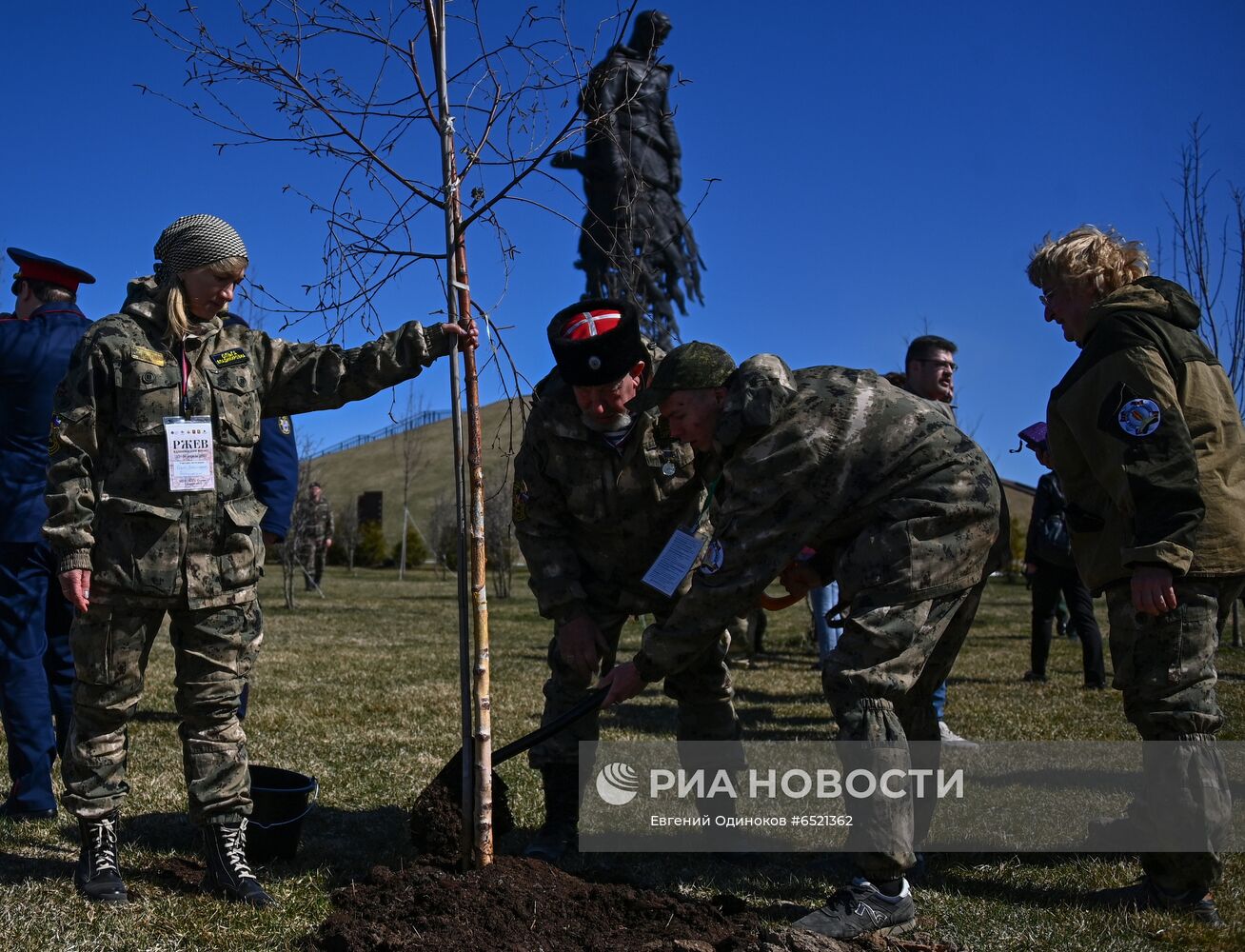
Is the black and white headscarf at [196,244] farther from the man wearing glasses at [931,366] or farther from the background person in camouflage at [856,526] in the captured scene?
the man wearing glasses at [931,366]

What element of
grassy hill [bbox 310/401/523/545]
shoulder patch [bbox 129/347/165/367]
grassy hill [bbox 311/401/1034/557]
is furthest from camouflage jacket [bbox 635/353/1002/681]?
grassy hill [bbox 310/401/523/545]

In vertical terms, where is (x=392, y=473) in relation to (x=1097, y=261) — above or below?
above

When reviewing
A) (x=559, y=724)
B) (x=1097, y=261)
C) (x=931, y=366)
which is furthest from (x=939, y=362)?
(x=559, y=724)

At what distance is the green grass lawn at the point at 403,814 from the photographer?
3424 millimetres

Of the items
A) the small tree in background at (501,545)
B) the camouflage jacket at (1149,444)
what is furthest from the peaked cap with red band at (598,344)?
the small tree in background at (501,545)

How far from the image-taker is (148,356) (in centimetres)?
359

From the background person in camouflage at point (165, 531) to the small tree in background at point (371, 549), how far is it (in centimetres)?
3845

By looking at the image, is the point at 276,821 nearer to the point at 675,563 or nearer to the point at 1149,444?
the point at 675,563

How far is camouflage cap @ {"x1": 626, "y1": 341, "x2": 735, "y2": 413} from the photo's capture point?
3.55 metres

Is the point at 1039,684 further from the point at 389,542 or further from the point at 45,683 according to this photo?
the point at 389,542

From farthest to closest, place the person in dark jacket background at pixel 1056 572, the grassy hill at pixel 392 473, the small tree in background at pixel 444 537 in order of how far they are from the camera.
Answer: the grassy hill at pixel 392 473
the small tree in background at pixel 444 537
the person in dark jacket background at pixel 1056 572

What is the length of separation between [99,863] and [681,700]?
2280 mm

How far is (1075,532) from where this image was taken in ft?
12.5

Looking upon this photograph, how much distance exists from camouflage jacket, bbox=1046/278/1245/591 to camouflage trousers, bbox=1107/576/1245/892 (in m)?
0.17
